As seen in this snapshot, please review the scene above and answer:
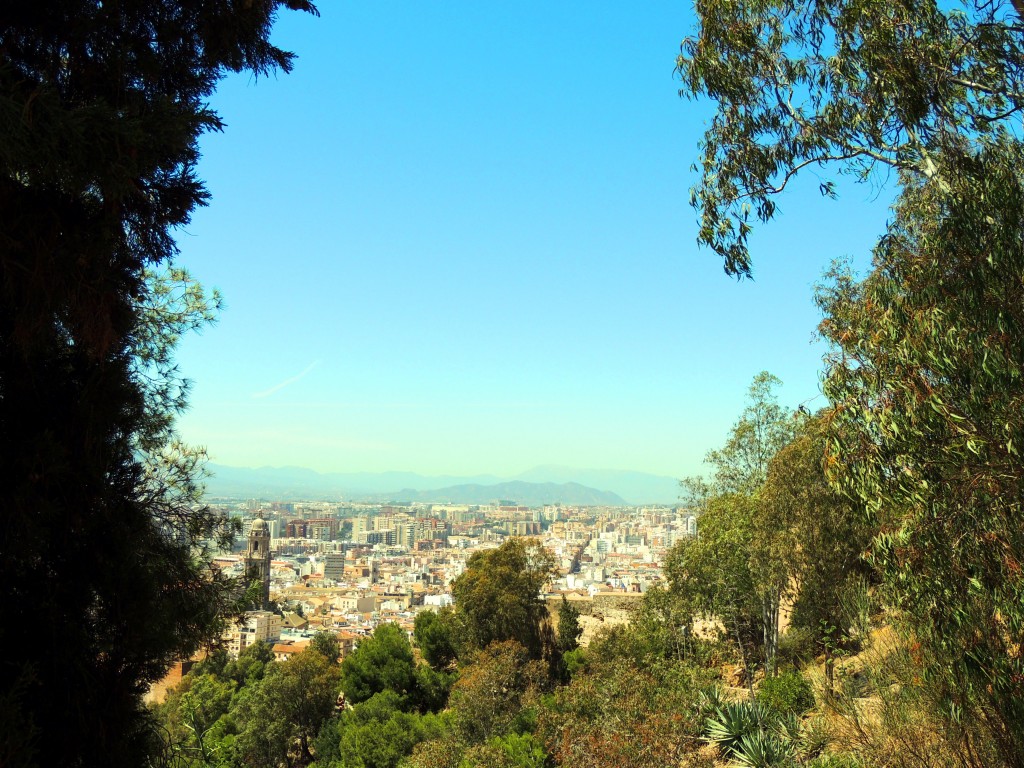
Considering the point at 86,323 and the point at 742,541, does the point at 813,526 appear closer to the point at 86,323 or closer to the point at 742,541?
the point at 742,541

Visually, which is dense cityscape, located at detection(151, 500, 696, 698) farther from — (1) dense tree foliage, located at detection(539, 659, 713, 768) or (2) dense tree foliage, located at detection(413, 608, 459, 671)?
(1) dense tree foliage, located at detection(539, 659, 713, 768)

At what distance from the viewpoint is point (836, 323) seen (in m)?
7.36

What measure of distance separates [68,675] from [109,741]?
40 centimetres

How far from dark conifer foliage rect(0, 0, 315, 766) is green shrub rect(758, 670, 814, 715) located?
7604 mm

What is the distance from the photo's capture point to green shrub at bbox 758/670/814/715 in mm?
9406

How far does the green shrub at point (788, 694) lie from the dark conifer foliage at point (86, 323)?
760cm

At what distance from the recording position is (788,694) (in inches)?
380

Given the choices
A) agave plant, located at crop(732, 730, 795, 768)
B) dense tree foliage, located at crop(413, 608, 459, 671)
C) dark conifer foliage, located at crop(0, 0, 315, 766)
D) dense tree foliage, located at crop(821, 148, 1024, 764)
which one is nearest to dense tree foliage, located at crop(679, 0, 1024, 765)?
dense tree foliage, located at crop(821, 148, 1024, 764)

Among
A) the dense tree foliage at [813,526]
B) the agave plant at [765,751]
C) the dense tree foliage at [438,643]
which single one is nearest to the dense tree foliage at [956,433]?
the agave plant at [765,751]

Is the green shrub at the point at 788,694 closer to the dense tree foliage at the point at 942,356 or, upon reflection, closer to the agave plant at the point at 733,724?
the agave plant at the point at 733,724

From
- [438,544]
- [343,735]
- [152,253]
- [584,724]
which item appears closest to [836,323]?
[584,724]

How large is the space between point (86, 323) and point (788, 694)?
919cm

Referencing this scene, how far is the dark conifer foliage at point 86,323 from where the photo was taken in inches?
119

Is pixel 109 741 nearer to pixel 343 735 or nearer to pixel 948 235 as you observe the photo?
pixel 948 235
